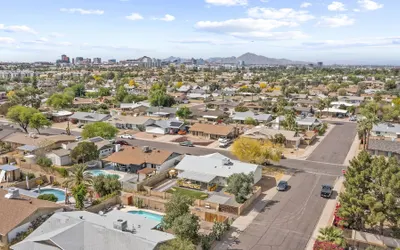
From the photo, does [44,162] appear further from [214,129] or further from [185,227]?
[214,129]

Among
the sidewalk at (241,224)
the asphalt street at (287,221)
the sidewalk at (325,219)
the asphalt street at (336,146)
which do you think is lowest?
the sidewalk at (241,224)

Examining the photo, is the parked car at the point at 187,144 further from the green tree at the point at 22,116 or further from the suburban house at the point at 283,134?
the green tree at the point at 22,116

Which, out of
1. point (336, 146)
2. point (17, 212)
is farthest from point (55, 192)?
point (336, 146)

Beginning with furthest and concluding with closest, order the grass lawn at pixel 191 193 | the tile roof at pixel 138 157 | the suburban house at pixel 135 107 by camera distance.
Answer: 1. the suburban house at pixel 135 107
2. the tile roof at pixel 138 157
3. the grass lawn at pixel 191 193

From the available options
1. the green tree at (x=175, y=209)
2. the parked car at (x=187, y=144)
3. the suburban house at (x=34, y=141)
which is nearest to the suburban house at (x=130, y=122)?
the parked car at (x=187, y=144)

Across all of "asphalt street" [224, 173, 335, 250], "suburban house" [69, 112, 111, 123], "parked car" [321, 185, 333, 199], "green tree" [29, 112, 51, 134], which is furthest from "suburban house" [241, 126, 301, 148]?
"green tree" [29, 112, 51, 134]

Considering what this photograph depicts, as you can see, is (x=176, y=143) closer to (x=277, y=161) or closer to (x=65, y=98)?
(x=277, y=161)
